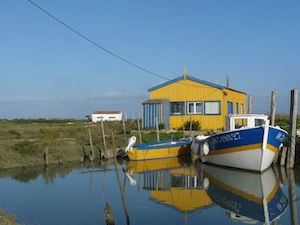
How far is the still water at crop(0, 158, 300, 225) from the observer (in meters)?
14.5

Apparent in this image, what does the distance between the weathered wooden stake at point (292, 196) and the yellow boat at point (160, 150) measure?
27.6 ft

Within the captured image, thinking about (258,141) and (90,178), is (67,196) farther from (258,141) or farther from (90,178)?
(258,141)

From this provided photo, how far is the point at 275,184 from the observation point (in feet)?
64.7

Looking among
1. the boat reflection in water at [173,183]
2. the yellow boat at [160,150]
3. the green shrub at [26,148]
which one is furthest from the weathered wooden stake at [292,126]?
the green shrub at [26,148]

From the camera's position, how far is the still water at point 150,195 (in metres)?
14.5

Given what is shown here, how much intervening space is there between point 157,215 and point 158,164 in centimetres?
1240

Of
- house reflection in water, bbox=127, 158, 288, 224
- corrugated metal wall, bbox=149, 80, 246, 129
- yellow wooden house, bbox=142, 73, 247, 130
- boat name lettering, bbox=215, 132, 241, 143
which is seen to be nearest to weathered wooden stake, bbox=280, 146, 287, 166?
house reflection in water, bbox=127, 158, 288, 224

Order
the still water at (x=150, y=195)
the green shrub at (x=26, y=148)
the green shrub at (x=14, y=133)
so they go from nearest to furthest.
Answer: the still water at (x=150, y=195) → the green shrub at (x=26, y=148) → the green shrub at (x=14, y=133)

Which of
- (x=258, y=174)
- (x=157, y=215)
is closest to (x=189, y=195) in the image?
(x=157, y=215)

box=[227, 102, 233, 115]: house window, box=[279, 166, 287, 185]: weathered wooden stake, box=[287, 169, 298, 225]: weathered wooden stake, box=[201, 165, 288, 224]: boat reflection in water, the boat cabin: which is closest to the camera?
box=[287, 169, 298, 225]: weathered wooden stake

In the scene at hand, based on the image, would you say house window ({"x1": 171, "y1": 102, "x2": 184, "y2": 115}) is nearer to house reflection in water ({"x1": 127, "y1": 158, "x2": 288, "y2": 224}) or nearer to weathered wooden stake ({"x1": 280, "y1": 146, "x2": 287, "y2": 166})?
house reflection in water ({"x1": 127, "y1": 158, "x2": 288, "y2": 224})

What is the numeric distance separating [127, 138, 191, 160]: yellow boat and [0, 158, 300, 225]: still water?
1.42 m

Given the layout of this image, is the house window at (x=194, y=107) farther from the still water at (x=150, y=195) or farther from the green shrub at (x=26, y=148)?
the green shrub at (x=26, y=148)

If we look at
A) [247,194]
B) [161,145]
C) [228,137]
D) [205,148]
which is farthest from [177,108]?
[247,194]
